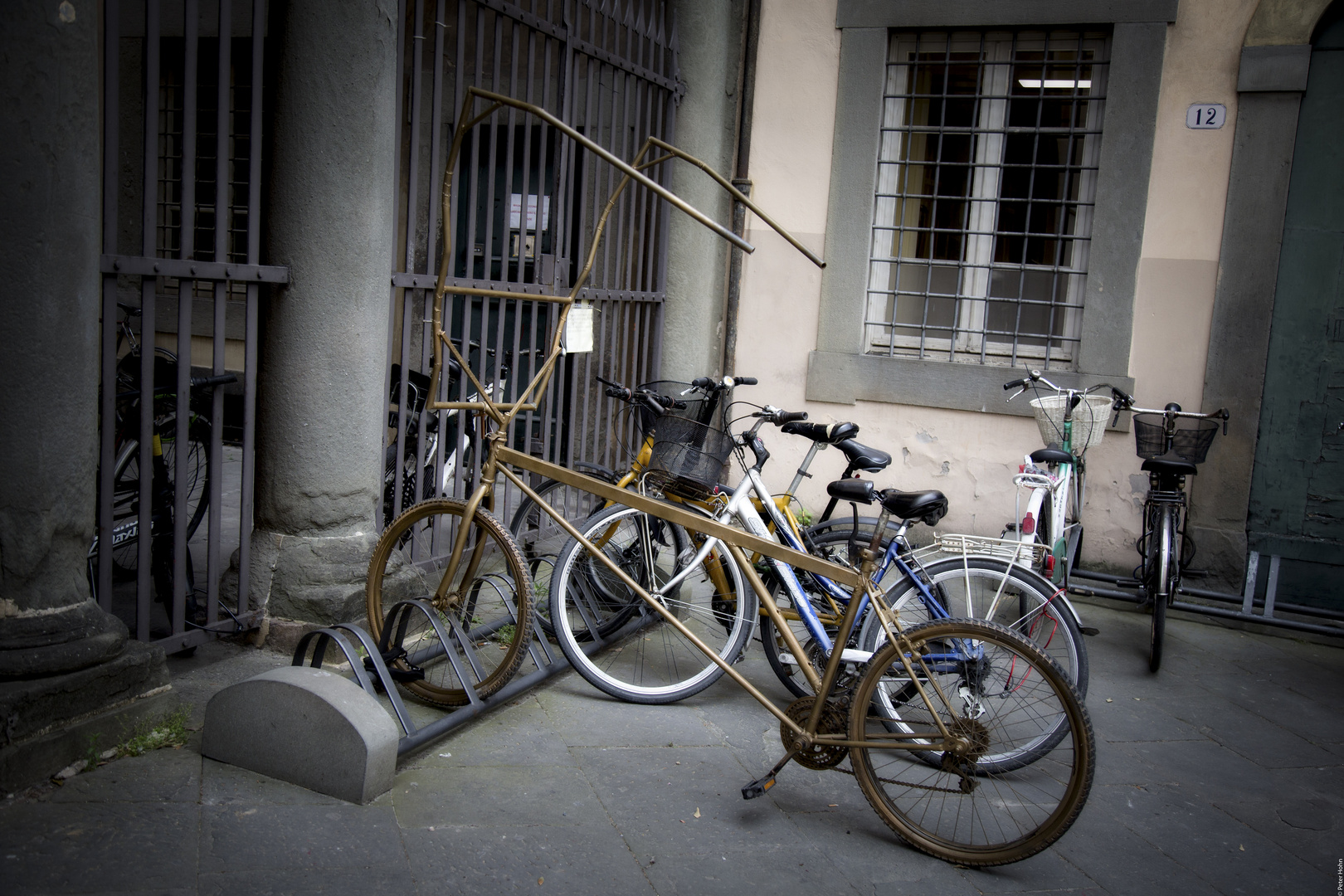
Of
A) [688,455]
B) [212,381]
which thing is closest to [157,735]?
[212,381]

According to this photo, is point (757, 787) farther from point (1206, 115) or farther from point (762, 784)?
point (1206, 115)

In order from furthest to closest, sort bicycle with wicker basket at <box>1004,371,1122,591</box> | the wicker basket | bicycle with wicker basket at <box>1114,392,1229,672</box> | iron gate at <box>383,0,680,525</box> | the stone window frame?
the stone window frame → the wicker basket → bicycle with wicker basket at <box>1004,371,1122,591</box> → bicycle with wicker basket at <box>1114,392,1229,672</box> → iron gate at <box>383,0,680,525</box>

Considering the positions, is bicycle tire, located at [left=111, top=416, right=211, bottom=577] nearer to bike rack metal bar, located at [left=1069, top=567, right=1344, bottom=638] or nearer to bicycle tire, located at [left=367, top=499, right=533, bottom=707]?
bicycle tire, located at [left=367, top=499, right=533, bottom=707]

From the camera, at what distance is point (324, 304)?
4.03 m

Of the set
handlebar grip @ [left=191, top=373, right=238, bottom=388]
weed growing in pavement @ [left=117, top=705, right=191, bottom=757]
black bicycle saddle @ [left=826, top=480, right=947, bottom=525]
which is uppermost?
handlebar grip @ [left=191, top=373, right=238, bottom=388]

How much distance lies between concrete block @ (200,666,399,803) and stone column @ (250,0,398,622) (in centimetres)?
94

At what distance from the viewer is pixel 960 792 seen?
3.11m

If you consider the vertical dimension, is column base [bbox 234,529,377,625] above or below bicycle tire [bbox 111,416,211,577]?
below

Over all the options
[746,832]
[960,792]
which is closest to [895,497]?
[960,792]

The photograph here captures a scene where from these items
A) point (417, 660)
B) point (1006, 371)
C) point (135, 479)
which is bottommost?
point (417, 660)

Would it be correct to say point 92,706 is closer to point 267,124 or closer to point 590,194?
point 267,124

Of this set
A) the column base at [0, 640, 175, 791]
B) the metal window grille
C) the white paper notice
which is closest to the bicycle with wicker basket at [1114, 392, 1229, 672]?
the metal window grille

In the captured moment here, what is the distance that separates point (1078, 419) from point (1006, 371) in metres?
1.18

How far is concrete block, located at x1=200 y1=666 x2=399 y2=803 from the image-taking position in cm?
307
